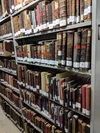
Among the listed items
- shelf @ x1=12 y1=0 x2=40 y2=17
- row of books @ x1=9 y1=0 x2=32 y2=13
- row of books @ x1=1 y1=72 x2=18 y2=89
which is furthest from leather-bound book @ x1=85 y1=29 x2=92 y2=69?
row of books @ x1=1 y1=72 x2=18 y2=89

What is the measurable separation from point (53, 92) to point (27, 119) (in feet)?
3.22

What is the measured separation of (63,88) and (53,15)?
27.2 inches

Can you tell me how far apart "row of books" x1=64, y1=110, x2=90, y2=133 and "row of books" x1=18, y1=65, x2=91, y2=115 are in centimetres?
11

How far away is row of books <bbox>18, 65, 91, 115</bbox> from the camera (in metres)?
1.15

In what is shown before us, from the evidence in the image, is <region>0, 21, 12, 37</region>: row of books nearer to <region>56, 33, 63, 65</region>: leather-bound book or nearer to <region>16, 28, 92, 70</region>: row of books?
<region>16, 28, 92, 70</region>: row of books

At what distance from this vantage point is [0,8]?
2.45m

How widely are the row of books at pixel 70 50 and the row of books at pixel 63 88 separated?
17 cm

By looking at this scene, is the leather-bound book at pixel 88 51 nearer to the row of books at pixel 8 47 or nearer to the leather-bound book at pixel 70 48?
the leather-bound book at pixel 70 48

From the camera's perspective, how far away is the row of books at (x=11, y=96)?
2.47 metres

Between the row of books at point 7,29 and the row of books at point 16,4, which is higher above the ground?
the row of books at point 16,4

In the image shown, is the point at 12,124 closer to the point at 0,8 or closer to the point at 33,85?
the point at 33,85

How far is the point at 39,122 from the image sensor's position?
6.17 feet

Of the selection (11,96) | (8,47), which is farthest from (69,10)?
(11,96)

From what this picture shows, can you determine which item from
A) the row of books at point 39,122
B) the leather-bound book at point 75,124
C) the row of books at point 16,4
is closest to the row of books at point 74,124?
the leather-bound book at point 75,124
